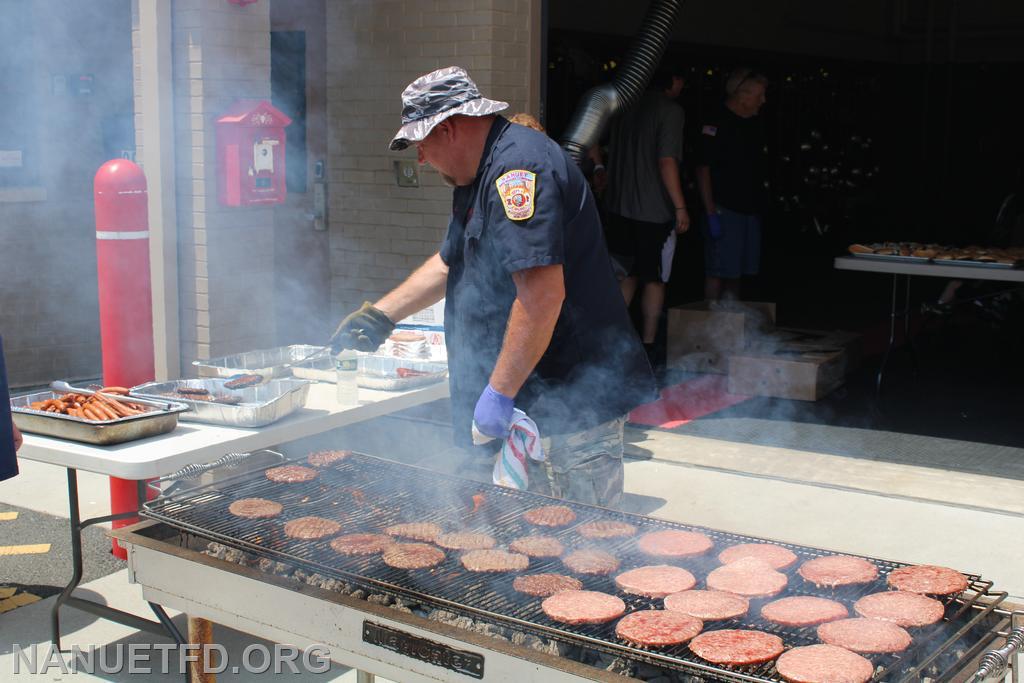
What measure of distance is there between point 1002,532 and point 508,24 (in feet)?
14.6

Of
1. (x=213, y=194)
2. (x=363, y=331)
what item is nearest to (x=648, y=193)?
(x=213, y=194)

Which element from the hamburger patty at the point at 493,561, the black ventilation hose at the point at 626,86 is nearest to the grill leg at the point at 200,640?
the hamburger patty at the point at 493,561

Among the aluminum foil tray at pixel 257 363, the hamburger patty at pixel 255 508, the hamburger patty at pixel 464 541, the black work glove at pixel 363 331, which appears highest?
the black work glove at pixel 363 331

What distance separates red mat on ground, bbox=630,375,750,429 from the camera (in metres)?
7.59

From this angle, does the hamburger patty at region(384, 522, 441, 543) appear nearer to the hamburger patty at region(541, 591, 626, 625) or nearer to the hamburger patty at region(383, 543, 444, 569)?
the hamburger patty at region(383, 543, 444, 569)

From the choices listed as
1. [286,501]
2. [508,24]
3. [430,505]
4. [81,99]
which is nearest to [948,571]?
[430,505]

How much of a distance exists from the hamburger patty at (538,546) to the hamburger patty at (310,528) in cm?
54

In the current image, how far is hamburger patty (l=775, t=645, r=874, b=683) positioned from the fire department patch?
1.58 m

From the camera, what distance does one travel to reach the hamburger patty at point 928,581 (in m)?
2.78

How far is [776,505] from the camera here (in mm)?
5887

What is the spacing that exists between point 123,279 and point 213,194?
1.48 m

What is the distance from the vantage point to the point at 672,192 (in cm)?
874

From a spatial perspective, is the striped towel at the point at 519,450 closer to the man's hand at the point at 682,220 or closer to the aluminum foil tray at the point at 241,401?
the aluminum foil tray at the point at 241,401

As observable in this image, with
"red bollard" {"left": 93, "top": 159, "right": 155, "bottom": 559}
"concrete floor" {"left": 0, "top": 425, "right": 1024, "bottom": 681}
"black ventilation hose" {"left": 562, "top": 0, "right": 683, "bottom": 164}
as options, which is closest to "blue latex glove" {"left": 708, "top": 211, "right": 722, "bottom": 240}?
"black ventilation hose" {"left": 562, "top": 0, "right": 683, "bottom": 164}
